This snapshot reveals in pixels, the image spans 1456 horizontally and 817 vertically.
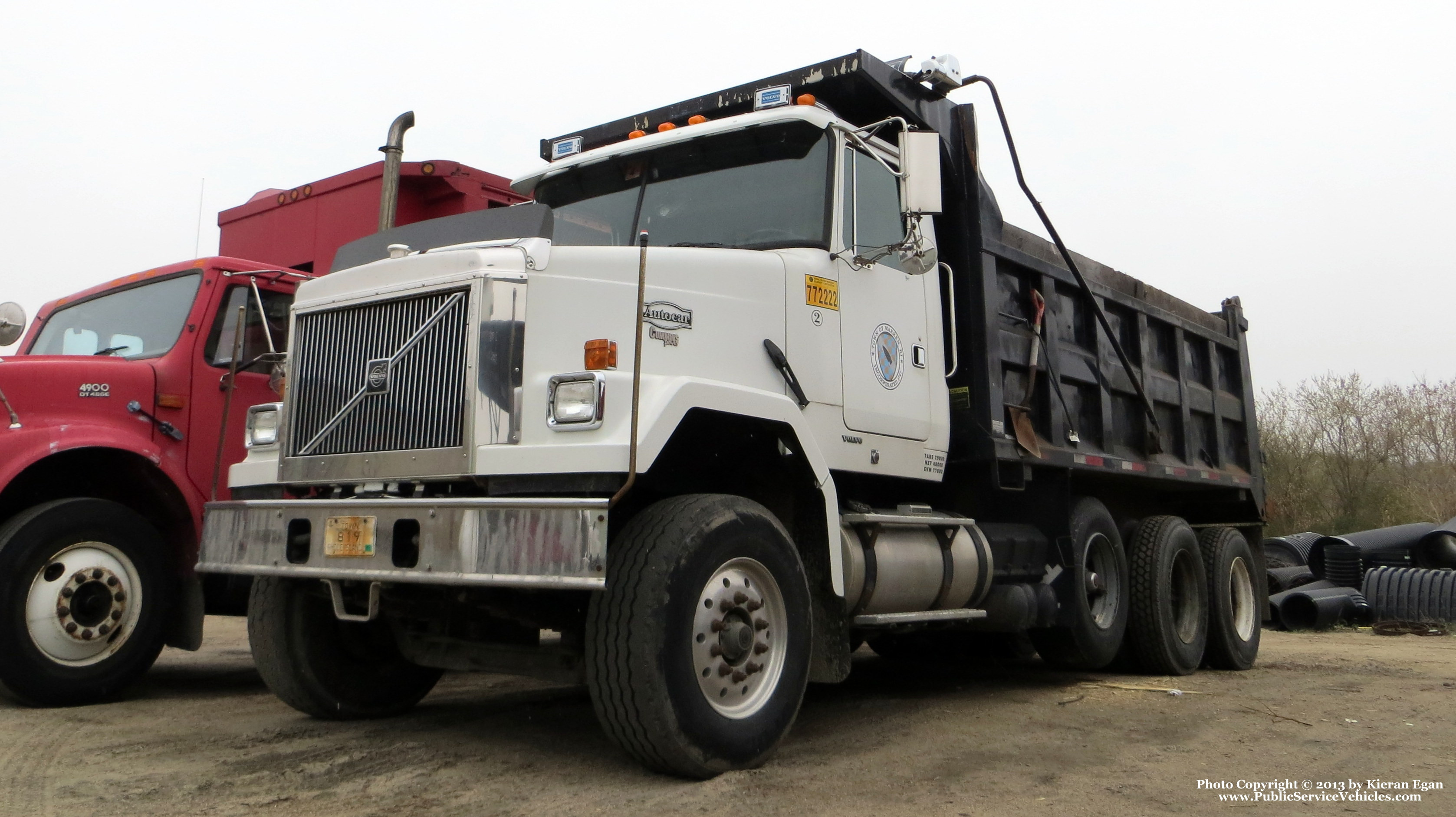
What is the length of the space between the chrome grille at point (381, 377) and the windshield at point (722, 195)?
47.1 inches

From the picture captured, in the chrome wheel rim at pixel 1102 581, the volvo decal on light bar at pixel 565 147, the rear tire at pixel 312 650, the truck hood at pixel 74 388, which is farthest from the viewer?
the chrome wheel rim at pixel 1102 581

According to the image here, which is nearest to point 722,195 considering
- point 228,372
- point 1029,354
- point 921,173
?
point 921,173

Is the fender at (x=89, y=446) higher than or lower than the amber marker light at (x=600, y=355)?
lower

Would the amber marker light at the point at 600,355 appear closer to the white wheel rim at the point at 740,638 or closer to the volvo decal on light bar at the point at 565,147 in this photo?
the white wheel rim at the point at 740,638

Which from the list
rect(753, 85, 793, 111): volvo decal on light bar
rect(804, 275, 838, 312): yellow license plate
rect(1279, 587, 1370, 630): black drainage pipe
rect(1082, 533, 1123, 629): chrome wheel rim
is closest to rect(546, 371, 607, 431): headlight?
rect(804, 275, 838, 312): yellow license plate

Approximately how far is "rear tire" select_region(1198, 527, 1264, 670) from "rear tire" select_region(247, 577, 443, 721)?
6199 millimetres

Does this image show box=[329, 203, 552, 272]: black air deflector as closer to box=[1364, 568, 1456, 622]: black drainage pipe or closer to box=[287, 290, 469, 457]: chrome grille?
box=[287, 290, 469, 457]: chrome grille

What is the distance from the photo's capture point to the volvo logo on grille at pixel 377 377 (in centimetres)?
454

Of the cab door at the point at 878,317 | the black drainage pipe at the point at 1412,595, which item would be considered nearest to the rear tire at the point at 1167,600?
the cab door at the point at 878,317

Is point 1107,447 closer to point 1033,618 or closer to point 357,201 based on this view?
point 1033,618

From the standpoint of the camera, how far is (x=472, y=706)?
605 cm

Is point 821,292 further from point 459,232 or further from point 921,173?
point 459,232

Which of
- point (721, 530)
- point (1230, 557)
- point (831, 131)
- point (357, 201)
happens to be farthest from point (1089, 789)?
point (357, 201)

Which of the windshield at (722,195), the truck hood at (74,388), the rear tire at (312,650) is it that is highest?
the windshield at (722,195)
